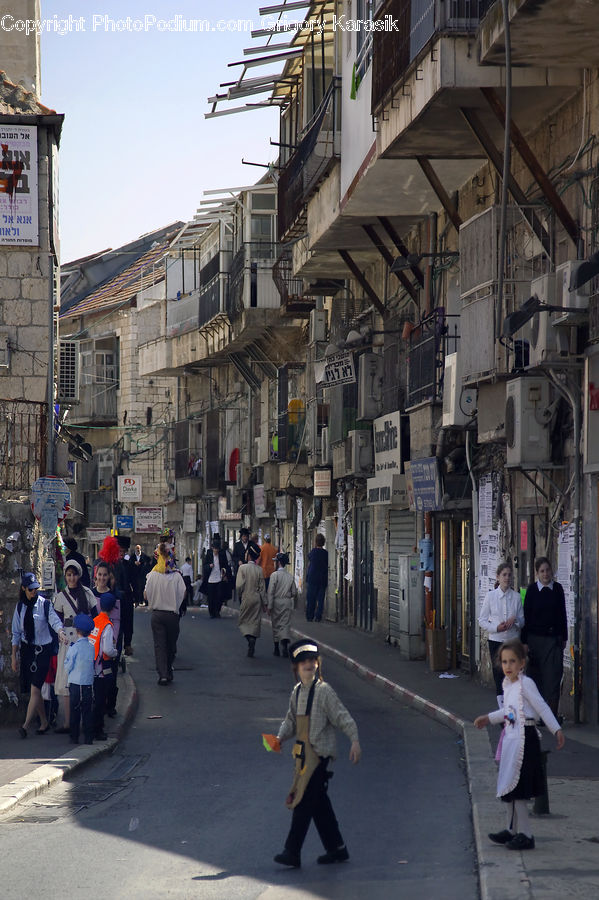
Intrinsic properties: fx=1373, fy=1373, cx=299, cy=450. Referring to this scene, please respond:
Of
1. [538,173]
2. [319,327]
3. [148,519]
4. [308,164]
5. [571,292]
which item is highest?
[308,164]

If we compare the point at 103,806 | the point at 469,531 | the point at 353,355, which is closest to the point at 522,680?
the point at 103,806

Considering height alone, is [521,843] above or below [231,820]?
above

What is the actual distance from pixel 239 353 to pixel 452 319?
77.5ft

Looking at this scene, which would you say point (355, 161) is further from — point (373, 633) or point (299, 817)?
point (299, 817)

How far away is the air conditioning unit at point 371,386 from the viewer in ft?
83.3

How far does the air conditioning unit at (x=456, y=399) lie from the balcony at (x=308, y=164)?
6013 millimetres

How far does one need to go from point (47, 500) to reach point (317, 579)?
14751 mm

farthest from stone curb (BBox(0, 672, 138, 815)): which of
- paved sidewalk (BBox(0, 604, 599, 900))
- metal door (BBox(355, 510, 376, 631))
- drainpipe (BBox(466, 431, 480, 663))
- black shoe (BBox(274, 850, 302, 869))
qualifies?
metal door (BBox(355, 510, 376, 631))

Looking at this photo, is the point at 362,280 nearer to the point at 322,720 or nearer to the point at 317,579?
the point at 317,579

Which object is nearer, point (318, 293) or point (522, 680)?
point (522, 680)

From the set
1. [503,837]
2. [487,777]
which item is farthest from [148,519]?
[503,837]

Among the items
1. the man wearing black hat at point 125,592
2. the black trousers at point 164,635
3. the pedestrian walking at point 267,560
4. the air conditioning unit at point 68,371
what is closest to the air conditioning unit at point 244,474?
the pedestrian walking at point 267,560

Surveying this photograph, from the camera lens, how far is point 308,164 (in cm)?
2477

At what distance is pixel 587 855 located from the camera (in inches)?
308
